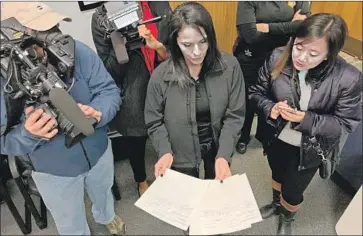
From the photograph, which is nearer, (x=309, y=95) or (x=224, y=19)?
(x=309, y=95)

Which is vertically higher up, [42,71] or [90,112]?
[42,71]

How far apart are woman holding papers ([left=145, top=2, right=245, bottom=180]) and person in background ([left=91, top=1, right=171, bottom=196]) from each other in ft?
0.59

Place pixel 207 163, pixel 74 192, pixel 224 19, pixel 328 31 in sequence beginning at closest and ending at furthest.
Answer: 1. pixel 328 31
2. pixel 74 192
3. pixel 207 163
4. pixel 224 19

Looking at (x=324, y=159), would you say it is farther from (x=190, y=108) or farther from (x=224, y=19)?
(x=224, y=19)

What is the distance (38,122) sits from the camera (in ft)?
3.48

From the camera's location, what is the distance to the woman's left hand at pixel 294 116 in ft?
4.42

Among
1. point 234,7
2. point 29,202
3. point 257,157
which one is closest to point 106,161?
point 29,202

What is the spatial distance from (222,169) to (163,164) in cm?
26

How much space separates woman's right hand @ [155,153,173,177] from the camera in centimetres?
140

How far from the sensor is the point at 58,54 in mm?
1058

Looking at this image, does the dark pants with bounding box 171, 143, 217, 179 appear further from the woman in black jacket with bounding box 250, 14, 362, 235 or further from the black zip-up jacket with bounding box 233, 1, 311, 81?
the black zip-up jacket with bounding box 233, 1, 311, 81

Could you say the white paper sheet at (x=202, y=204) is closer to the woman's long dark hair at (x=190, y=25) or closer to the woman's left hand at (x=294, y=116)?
the woman's left hand at (x=294, y=116)

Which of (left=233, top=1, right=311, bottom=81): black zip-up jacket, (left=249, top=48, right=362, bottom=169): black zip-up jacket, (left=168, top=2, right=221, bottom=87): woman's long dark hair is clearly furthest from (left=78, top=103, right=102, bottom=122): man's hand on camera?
(left=233, top=1, right=311, bottom=81): black zip-up jacket

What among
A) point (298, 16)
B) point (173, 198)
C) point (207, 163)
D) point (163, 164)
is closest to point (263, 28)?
point (298, 16)
